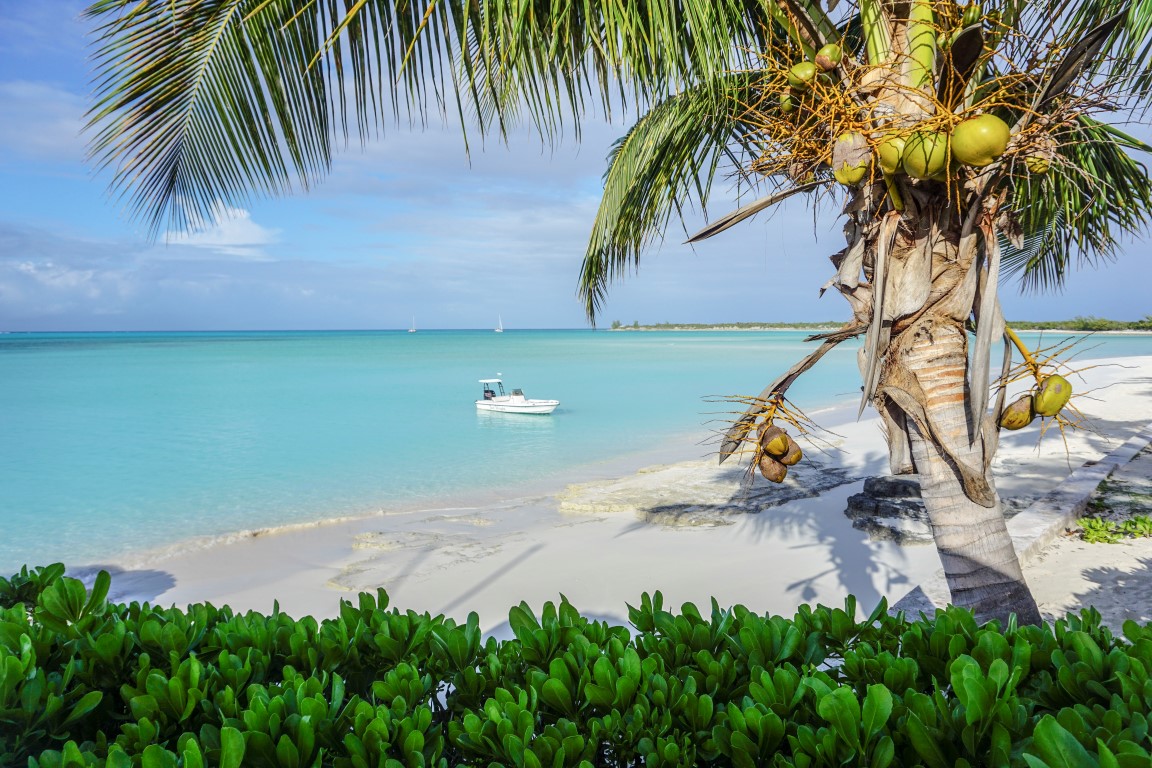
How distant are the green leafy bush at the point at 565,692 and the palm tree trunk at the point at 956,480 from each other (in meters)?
0.63

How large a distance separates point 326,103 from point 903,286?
260cm

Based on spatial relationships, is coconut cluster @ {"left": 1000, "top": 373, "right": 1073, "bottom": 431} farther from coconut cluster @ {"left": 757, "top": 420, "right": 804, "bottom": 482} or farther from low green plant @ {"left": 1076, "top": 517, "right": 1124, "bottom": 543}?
low green plant @ {"left": 1076, "top": 517, "right": 1124, "bottom": 543}

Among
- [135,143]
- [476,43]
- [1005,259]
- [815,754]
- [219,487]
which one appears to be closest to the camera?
[815,754]

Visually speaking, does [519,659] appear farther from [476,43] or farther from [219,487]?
[219,487]

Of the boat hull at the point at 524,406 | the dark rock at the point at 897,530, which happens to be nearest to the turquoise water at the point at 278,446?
the boat hull at the point at 524,406

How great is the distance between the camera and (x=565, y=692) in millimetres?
1704

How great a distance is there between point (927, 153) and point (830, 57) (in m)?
0.73

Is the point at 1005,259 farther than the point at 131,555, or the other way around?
the point at 131,555

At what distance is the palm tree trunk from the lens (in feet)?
8.57

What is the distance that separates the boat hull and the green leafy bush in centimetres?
2024

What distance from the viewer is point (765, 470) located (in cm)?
269

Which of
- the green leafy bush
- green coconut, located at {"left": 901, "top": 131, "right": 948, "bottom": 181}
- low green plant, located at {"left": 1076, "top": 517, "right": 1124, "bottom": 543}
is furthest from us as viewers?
low green plant, located at {"left": 1076, "top": 517, "right": 1124, "bottom": 543}

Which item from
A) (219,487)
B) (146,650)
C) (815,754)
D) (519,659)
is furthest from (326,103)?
(219,487)

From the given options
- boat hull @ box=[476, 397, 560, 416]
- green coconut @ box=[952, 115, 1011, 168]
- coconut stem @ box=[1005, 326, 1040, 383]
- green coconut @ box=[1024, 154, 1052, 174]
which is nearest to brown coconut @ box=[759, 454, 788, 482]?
coconut stem @ box=[1005, 326, 1040, 383]
